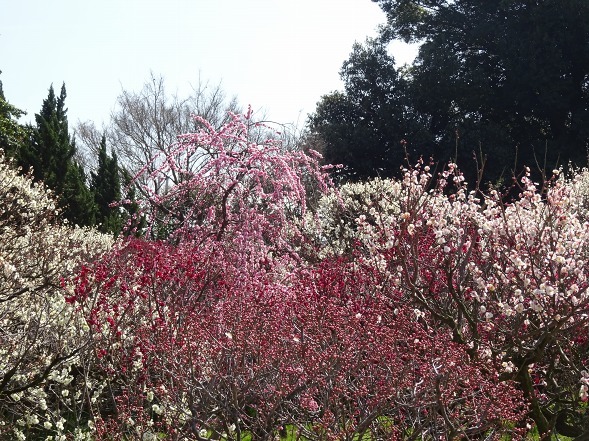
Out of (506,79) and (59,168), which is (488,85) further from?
(59,168)

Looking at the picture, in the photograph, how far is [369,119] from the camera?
23.5 m

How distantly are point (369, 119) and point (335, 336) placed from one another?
1948cm

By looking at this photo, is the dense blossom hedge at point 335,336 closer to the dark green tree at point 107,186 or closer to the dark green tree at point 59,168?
the dark green tree at point 59,168

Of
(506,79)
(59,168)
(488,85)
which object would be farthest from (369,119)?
(59,168)

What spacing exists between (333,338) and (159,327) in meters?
1.41

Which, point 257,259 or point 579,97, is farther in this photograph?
point 579,97

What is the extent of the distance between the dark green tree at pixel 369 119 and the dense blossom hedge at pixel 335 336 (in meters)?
15.0

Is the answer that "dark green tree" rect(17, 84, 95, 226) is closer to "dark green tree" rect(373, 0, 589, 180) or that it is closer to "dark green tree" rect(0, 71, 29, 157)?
"dark green tree" rect(0, 71, 29, 157)

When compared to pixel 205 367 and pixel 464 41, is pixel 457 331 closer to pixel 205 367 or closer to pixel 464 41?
pixel 205 367

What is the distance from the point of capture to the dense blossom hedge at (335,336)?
418 centimetres

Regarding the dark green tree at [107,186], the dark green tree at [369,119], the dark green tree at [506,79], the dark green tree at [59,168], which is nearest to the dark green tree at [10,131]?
the dark green tree at [59,168]

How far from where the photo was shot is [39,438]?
645 cm

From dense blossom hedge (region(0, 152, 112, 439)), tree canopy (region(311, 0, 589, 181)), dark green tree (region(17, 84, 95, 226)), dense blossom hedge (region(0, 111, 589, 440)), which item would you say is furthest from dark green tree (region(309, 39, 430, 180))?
dense blossom hedge (region(0, 111, 589, 440))

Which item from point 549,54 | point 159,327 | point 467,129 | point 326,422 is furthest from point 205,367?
→ point 549,54
